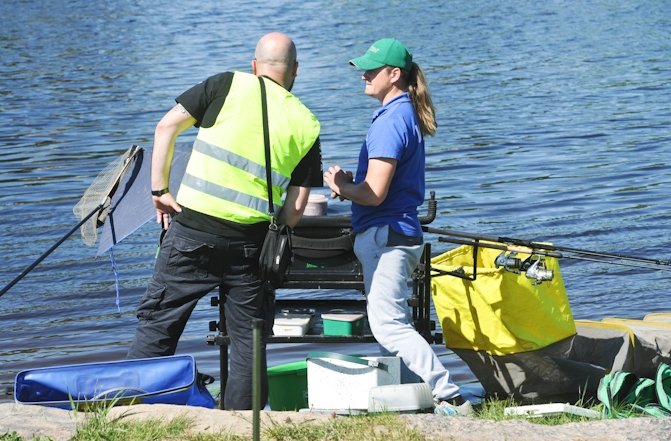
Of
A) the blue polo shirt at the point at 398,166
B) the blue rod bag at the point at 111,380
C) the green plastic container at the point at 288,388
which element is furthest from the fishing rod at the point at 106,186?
the blue polo shirt at the point at 398,166

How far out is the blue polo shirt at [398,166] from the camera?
17.9 ft

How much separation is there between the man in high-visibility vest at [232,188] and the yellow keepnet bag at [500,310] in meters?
1.11

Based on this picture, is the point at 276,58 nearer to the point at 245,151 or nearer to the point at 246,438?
the point at 245,151

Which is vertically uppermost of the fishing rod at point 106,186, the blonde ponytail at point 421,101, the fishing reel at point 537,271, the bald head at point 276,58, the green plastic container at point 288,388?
the bald head at point 276,58

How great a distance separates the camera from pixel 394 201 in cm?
557

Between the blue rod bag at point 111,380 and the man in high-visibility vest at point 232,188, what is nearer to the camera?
the man in high-visibility vest at point 232,188

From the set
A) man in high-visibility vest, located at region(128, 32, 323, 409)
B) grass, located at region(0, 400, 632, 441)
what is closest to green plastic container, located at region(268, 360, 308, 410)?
man in high-visibility vest, located at region(128, 32, 323, 409)

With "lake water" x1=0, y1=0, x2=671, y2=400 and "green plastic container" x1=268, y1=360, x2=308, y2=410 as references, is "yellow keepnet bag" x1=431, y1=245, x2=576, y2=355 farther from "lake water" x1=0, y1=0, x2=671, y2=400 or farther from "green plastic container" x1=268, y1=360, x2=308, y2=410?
"lake water" x1=0, y1=0, x2=671, y2=400

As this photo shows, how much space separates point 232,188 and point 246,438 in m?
1.09

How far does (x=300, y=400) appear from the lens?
6172 mm

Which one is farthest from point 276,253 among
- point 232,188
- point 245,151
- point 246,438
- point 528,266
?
point 528,266

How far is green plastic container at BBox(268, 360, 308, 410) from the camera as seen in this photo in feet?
20.1

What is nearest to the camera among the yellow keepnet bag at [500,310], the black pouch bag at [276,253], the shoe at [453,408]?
the black pouch bag at [276,253]

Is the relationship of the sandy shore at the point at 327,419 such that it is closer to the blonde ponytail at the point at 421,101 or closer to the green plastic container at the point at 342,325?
the green plastic container at the point at 342,325
